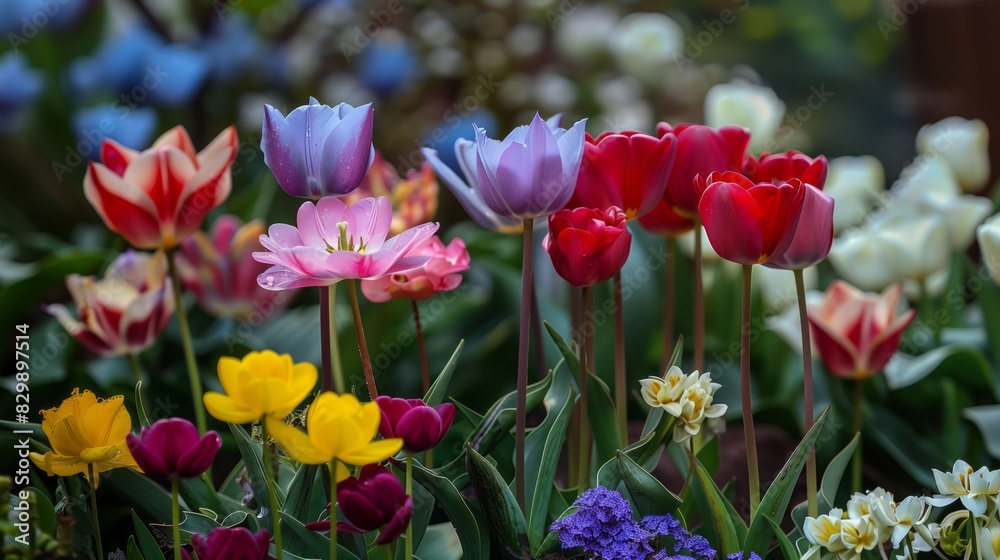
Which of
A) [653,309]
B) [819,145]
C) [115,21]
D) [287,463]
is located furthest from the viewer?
[819,145]

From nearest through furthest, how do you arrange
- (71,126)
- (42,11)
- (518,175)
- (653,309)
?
(518,175)
(653,309)
(42,11)
(71,126)

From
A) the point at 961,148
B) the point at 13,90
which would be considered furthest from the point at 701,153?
the point at 13,90

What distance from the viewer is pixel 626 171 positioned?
0.64 meters

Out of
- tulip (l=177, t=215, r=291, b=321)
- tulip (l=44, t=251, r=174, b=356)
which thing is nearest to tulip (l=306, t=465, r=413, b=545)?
tulip (l=44, t=251, r=174, b=356)

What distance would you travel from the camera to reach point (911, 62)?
221 centimetres

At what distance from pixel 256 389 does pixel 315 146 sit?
176mm

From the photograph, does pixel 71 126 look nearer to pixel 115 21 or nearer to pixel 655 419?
pixel 115 21

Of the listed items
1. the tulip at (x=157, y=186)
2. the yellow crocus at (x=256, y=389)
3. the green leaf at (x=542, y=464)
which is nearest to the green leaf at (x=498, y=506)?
the green leaf at (x=542, y=464)

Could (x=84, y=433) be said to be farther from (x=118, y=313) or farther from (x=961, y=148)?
(x=961, y=148)

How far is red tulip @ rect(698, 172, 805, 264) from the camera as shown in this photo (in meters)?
0.56

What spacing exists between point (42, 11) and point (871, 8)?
9.31 ft

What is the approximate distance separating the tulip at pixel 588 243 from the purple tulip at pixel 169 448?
26cm

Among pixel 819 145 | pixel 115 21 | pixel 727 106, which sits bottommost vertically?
pixel 819 145

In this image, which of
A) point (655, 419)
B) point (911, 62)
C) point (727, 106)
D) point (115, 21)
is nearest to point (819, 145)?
point (911, 62)
